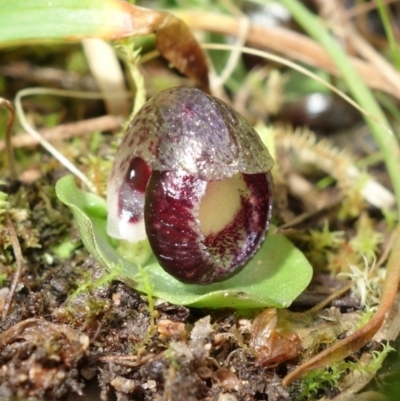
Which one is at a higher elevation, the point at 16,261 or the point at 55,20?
the point at 55,20

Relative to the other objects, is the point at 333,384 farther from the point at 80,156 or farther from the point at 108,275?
the point at 80,156

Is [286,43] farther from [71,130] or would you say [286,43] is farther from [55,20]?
[55,20]

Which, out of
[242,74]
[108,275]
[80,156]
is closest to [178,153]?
[108,275]

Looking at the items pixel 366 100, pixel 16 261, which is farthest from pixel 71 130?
pixel 366 100

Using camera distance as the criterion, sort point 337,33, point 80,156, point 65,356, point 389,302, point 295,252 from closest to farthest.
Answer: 1. point 65,356
2. point 389,302
3. point 295,252
4. point 80,156
5. point 337,33

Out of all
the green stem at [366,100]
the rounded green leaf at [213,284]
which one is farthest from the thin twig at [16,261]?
the green stem at [366,100]

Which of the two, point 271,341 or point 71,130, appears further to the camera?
point 71,130
